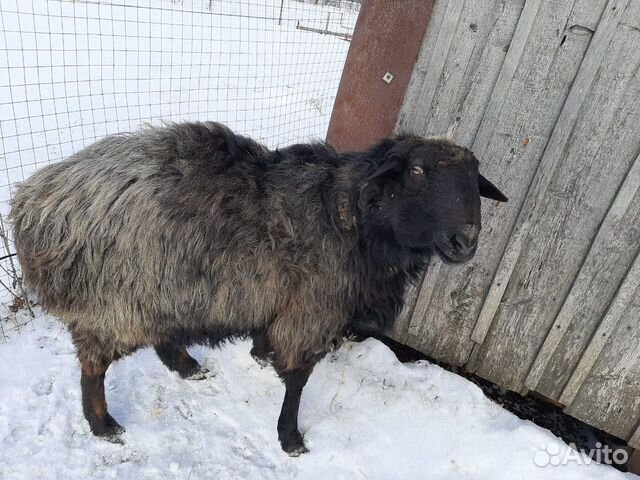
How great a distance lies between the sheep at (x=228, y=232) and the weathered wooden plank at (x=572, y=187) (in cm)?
68

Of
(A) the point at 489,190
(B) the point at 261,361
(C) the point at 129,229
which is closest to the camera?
(C) the point at 129,229

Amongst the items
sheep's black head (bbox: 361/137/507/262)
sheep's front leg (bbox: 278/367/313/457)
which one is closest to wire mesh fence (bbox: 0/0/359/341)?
sheep's front leg (bbox: 278/367/313/457)

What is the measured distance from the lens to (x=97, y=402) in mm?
2838

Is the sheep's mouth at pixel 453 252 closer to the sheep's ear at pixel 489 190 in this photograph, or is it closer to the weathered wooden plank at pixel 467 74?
the sheep's ear at pixel 489 190

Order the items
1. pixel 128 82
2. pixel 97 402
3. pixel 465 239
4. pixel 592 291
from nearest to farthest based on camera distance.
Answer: pixel 465 239 → pixel 97 402 → pixel 592 291 → pixel 128 82

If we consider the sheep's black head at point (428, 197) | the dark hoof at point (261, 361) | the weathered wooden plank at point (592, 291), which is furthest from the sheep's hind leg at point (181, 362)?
the weathered wooden plank at point (592, 291)

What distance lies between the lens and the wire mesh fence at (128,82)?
5.82 m

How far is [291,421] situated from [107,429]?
4.22 feet

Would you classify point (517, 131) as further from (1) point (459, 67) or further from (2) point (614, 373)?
(2) point (614, 373)

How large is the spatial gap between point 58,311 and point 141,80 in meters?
7.10

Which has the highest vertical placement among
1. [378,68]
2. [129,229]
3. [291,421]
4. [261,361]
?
[378,68]

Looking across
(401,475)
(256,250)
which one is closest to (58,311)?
(256,250)

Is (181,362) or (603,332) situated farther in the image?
(181,362)

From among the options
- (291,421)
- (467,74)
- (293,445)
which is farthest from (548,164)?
(293,445)
